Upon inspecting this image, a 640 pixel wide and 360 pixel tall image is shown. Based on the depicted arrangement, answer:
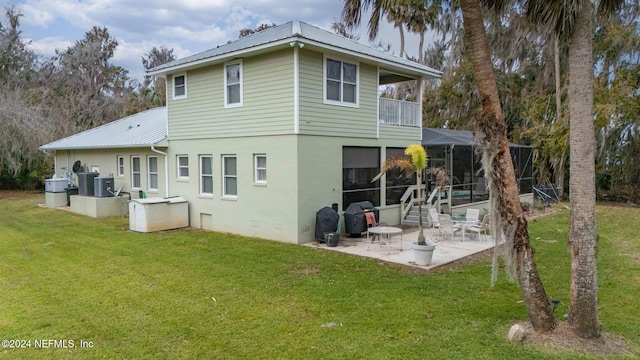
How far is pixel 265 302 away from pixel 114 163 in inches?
509

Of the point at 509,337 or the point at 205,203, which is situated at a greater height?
the point at 205,203

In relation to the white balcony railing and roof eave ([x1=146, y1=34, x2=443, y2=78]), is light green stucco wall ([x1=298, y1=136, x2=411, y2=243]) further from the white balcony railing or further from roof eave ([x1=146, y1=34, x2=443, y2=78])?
roof eave ([x1=146, y1=34, x2=443, y2=78])

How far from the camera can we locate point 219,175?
11.8 meters

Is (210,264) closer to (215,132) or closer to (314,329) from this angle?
(314,329)

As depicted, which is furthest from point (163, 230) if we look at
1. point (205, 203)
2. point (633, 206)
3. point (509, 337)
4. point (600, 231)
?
point (633, 206)

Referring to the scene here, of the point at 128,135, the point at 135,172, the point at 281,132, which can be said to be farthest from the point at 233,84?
the point at 128,135

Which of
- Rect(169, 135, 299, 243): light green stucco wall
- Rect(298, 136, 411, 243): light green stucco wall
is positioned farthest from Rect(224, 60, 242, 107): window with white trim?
Rect(298, 136, 411, 243): light green stucco wall

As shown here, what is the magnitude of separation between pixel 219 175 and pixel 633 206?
18.4 meters

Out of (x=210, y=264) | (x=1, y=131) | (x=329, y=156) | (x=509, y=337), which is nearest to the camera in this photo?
(x=509, y=337)

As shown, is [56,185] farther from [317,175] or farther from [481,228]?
[481,228]

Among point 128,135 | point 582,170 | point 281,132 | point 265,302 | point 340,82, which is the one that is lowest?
point 265,302

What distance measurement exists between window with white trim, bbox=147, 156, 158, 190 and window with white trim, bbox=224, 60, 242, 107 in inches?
178

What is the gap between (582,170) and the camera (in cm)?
445

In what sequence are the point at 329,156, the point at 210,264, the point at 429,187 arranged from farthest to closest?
the point at 429,187, the point at 329,156, the point at 210,264
